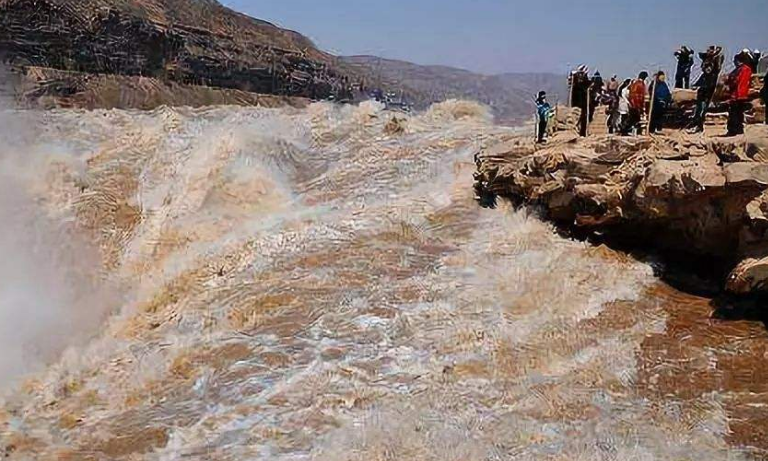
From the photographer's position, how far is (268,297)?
831cm

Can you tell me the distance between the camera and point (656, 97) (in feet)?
32.9

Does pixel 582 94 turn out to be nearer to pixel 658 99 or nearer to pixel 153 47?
pixel 658 99

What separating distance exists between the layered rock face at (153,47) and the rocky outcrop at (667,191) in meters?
44.3

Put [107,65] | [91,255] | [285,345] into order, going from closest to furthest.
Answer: [285,345] → [91,255] → [107,65]

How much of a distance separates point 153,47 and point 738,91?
164ft

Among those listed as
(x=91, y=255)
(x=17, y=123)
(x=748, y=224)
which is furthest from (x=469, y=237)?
(x=17, y=123)

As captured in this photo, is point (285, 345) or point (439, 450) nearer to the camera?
point (439, 450)

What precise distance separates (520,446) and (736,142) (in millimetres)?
4244

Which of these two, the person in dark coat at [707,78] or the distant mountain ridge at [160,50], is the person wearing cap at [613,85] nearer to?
the person in dark coat at [707,78]

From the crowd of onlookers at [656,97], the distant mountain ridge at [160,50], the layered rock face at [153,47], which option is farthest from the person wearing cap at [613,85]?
the layered rock face at [153,47]

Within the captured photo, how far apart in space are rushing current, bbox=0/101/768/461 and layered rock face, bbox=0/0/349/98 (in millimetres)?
38654

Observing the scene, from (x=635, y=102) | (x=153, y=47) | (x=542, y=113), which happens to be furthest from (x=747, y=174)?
(x=153, y=47)

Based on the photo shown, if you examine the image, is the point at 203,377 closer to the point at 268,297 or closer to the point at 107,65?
the point at 268,297

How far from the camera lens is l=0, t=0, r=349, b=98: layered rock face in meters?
47.4
